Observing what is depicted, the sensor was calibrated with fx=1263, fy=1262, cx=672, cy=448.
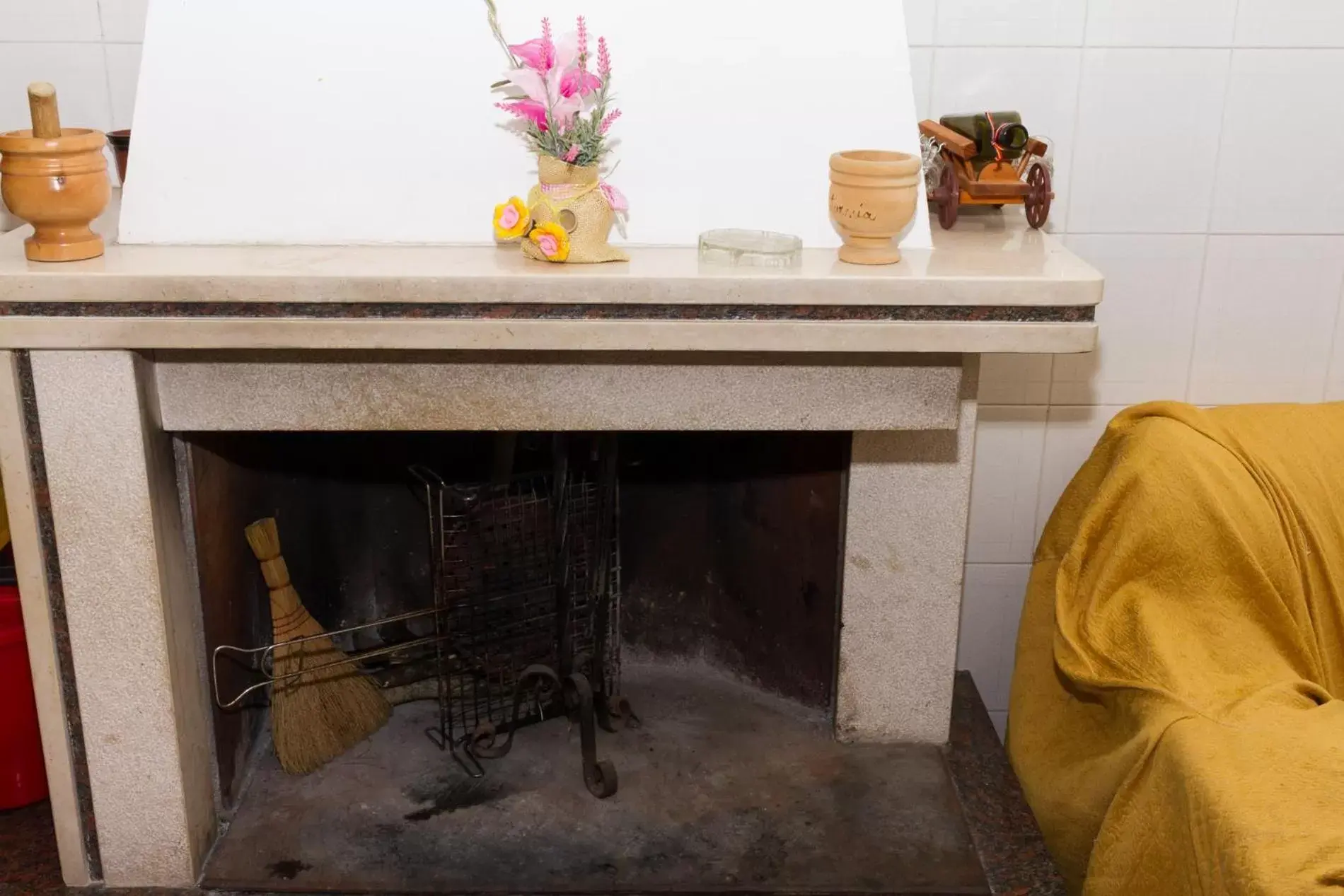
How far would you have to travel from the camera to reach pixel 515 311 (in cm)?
145

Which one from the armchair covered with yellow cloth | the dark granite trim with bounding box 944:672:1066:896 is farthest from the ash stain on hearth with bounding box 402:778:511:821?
the armchair covered with yellow cloth

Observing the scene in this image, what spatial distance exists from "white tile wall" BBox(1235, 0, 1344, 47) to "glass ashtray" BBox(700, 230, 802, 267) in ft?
2.91

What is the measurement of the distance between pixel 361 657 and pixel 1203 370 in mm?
1422

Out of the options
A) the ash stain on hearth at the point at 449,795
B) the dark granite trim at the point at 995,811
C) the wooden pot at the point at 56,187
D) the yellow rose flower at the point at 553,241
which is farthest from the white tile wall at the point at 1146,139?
the wooden pot at the point at 56,187

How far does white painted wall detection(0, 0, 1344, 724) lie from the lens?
1871 mm

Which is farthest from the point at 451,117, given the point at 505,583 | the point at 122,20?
the point at 505,583

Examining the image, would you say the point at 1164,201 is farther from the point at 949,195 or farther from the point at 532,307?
the point at 532,307

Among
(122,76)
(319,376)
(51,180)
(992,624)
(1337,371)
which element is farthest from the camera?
(992,624)

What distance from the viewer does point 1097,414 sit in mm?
2088

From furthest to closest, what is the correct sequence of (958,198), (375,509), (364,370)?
(375,509) → (958,198) → (364,370)

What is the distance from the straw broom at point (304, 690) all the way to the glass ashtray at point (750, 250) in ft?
2.64

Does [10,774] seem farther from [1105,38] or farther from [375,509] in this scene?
[1105,38]

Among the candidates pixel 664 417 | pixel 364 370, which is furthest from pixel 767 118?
pixel 364 370

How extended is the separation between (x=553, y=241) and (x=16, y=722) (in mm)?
1094
